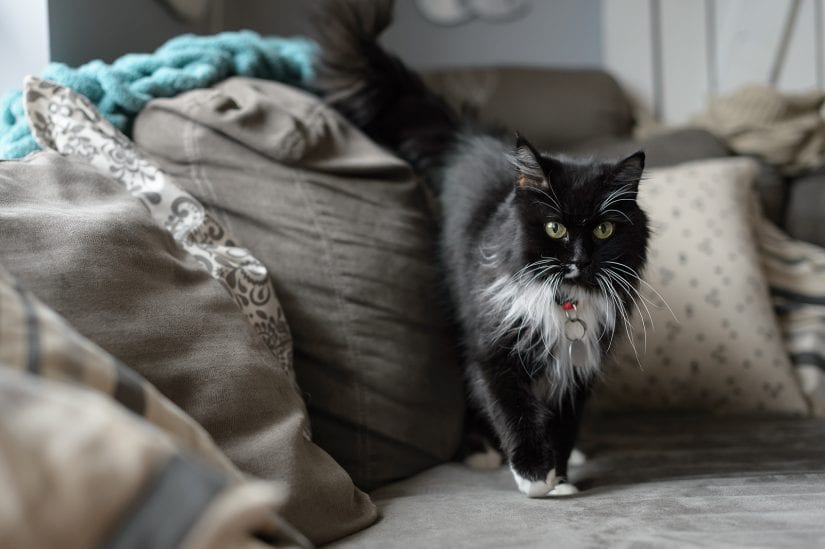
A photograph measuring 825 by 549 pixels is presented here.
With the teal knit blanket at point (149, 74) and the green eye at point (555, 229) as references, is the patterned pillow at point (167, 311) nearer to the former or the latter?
the teal knit blanket at point (149, 74)

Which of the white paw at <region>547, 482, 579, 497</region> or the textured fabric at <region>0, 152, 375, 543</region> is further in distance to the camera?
the white paw at <region>547, 482, 579, 497</region>

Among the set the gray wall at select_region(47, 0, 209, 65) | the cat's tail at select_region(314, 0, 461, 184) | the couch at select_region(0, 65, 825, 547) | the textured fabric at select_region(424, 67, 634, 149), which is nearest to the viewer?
the couch at select_region(0, 65, 825, 547)

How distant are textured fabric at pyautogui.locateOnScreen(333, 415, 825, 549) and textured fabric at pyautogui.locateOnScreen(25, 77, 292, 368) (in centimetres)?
31

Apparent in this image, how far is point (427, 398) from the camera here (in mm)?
1365

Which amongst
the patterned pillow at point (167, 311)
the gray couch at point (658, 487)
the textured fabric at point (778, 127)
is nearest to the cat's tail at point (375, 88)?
the gray couch at point (658, 487)

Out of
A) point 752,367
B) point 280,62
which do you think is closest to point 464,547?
point 752,367

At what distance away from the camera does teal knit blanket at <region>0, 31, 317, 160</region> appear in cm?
124

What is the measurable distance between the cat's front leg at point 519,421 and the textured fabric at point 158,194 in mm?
319

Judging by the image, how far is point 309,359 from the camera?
1.28 meters

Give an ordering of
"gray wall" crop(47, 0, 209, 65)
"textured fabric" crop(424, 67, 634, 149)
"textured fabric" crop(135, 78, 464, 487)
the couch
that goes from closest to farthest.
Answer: the couch → "textured fabric" crop(135, 78, 464, 487) → "gray wall" crop(47, 0, 209, 65) → "textured fabric" crop(424, 67, 634, 149)

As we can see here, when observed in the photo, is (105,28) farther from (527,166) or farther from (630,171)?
(630,171)

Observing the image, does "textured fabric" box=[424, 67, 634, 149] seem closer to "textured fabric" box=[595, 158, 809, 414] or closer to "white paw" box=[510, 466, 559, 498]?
"textured fabric" box=[595, 158, 809, 414]

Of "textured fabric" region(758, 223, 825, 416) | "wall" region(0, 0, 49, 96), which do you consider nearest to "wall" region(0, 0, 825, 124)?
"textured fabric" region(758, 223, 825, 416)

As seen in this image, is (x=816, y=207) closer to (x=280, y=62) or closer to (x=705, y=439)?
(x=705, y=439)
